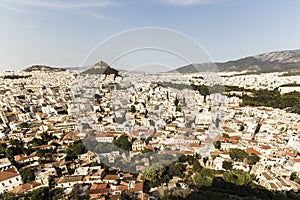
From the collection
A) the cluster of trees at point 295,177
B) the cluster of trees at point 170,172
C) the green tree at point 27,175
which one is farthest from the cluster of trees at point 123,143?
the cluster of trees at point 295,177

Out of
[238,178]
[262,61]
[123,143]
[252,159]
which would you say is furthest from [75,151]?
[262,61]

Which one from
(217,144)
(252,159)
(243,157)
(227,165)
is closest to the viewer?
(227,165)

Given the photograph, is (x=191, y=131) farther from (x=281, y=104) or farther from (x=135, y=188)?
(x=281, y=104)

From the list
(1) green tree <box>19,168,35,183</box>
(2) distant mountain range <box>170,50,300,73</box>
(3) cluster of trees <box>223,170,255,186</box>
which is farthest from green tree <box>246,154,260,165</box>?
(2) distant mountain range <box>170,50,300,73</box>

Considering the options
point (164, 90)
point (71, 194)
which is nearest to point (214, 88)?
point (164, 90)

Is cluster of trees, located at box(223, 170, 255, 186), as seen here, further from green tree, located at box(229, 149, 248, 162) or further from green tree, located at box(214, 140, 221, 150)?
green tree, located at box(214, 140, 221, 150)

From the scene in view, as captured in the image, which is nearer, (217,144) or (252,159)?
(252,159)

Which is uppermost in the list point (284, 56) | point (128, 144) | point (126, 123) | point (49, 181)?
point (284, 56)

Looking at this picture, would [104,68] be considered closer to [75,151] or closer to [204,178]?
[75,151]
